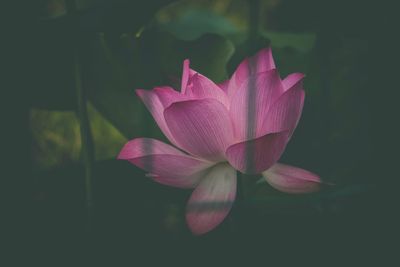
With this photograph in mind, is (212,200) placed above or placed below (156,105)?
below

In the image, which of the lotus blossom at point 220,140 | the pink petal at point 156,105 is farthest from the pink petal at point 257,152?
the pink petal at point 156,105

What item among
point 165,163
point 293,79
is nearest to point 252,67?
point 293,79

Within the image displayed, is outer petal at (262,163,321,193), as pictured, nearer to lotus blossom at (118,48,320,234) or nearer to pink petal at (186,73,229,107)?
lotus blossom at (118,48,320,234)

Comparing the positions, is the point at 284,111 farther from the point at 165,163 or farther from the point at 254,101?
the point at 165,163

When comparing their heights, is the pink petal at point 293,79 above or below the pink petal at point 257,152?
above

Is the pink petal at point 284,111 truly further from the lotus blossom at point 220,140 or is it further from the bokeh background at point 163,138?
the bokeh background at point 163,138
